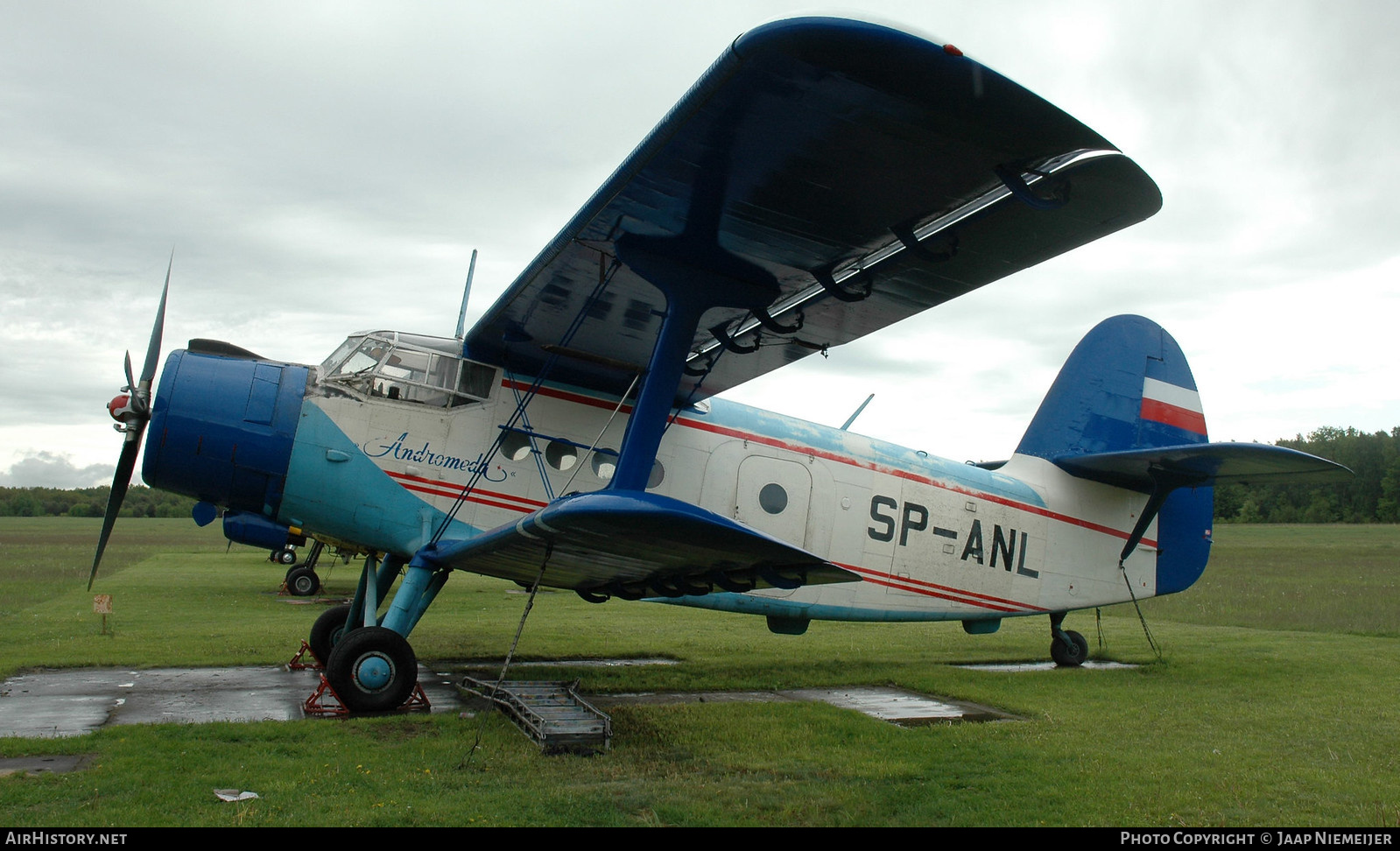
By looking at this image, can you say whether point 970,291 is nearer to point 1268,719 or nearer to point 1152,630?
point 1268,719

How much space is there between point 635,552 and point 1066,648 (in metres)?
7.58

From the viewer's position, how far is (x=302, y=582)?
19750mm

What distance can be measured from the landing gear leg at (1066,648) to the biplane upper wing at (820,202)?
569 cm

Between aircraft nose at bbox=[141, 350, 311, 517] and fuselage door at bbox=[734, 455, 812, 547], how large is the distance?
427 cm

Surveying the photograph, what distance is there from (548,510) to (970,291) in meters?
3.69

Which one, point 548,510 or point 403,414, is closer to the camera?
point 548,510

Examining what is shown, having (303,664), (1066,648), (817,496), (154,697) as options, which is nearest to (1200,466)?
(1066,648)

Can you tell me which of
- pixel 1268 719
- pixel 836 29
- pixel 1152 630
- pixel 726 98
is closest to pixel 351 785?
pixel 726 98

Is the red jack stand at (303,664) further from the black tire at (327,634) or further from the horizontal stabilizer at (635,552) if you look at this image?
the horizontal stabilizer at (635,552)

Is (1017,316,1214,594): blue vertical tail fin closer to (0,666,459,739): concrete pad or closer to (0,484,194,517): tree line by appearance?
(0,666,459,739): concrete pad

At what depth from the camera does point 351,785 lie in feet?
16.6

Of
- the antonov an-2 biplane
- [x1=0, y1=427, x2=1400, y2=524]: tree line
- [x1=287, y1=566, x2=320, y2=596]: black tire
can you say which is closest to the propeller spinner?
the antonov an-2 biplane

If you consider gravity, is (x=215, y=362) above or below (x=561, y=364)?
below

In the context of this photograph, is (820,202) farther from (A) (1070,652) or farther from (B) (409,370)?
(A) (1070,652)
